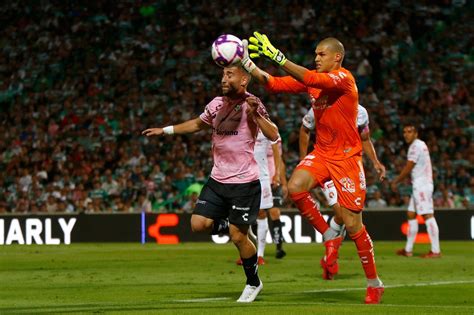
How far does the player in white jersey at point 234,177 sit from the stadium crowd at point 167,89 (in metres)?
15.2

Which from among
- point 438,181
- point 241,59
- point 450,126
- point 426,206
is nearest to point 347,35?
A: point 450,126

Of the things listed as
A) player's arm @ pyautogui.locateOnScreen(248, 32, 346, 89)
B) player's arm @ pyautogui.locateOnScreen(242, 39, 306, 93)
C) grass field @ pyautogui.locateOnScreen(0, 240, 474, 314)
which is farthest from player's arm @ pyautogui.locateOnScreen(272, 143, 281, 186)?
player's arm @ pyautogui.locateOnScreen(248, 32, 346, 89)

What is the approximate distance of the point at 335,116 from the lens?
38.7ft

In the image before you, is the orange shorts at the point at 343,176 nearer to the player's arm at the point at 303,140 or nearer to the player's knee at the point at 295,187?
the player's knee at the point at 295,187

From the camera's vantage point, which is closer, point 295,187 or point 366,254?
point 366,254

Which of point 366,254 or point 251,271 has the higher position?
point 366,254

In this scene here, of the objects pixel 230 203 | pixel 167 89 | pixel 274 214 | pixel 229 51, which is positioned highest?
pixel 167 89

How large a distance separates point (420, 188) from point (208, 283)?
711cm

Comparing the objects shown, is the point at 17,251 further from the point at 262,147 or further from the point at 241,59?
the point at 241,59

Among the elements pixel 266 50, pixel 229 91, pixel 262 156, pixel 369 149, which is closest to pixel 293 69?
pixel 266 50

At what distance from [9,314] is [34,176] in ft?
64.6

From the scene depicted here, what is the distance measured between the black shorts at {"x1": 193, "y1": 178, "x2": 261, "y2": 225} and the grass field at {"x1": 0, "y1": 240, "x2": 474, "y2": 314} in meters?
0.90

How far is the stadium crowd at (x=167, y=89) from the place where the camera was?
28391 mm

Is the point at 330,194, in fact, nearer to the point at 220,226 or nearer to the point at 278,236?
the point at 220,226
